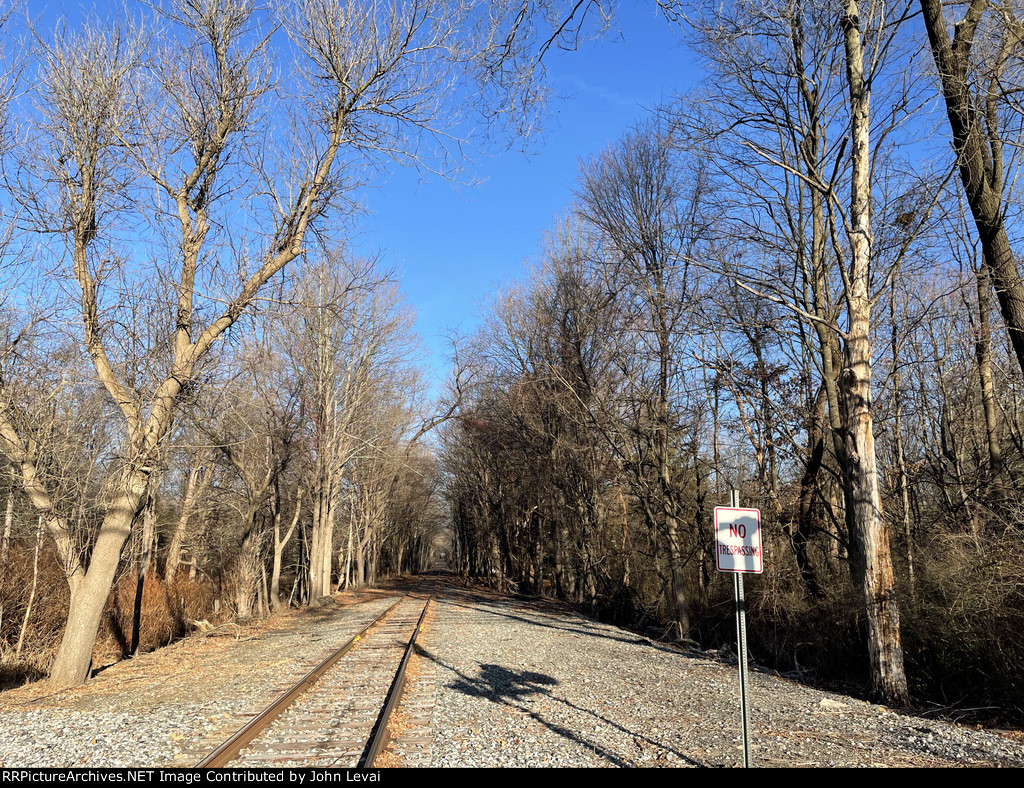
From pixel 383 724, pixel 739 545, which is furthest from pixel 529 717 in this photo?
pixel 739 545

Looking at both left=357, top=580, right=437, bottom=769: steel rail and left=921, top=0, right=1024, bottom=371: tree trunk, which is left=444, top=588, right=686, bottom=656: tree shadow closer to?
left=357, top=580, right=437, bottom=769: steel rail

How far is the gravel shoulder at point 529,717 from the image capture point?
20.6 ft

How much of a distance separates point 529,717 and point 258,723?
3037 mm

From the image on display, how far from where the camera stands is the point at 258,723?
22.7 feet

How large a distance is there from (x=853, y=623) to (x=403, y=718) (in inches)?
368

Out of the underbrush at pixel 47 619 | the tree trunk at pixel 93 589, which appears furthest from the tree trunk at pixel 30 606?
the tree trunk at pixel 93 589

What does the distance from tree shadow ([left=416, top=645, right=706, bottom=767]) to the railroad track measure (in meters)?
1.03

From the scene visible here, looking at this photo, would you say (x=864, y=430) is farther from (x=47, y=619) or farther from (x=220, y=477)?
(x=220, y=477)

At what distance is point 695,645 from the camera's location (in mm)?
16469

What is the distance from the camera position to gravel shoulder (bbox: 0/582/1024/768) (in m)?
6.27

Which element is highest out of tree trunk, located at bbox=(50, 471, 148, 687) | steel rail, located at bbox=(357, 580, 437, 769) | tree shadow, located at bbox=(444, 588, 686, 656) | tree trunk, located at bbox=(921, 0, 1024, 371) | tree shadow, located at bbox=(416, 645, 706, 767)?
tree trunk, located at bbox=(921, 0, 1024, 371)

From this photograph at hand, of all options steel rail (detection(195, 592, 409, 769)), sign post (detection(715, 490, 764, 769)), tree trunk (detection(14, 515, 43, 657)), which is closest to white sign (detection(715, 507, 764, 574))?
sign post (detection(715, 490, 764, 769))

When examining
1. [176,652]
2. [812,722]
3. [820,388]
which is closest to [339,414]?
[176,652]

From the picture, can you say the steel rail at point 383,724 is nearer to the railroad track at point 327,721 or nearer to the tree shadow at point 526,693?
the railroad track at point 327,721
